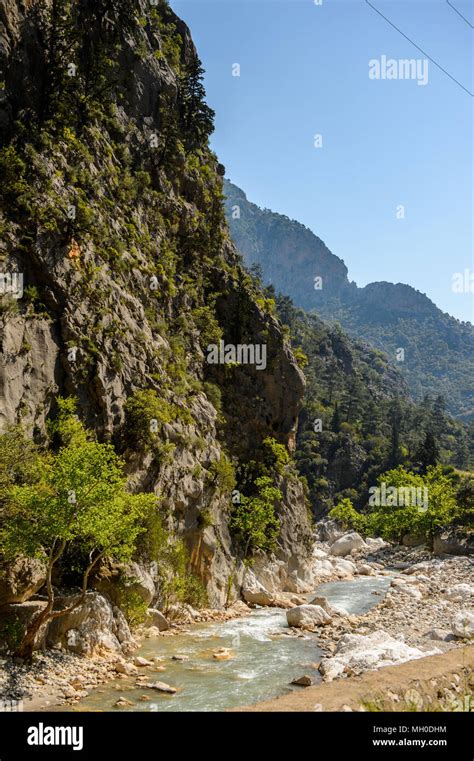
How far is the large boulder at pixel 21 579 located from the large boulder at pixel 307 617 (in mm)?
15616

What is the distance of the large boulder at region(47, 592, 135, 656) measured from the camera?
1958cm

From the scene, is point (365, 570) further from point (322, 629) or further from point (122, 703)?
point (122, 703)

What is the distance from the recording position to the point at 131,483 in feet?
90.3

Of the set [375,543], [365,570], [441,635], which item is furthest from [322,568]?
[375,543]

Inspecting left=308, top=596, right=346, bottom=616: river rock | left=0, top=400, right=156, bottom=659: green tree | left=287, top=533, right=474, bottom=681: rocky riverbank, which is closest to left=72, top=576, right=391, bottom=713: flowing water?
left=287, top=533, right=474, bottom=681: rocky riverbank

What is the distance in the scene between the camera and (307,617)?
29938 mm

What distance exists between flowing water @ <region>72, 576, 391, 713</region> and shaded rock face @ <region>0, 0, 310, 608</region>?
3.48 m

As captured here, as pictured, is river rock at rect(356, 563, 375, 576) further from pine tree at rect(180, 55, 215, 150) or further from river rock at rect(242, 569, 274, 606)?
pine tree at rect(180, 55, 215, 150)

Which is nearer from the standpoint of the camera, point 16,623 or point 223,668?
point 16,623

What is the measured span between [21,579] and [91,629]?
143 inches

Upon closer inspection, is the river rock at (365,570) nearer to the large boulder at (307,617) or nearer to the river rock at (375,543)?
the river rock at (375,543)
